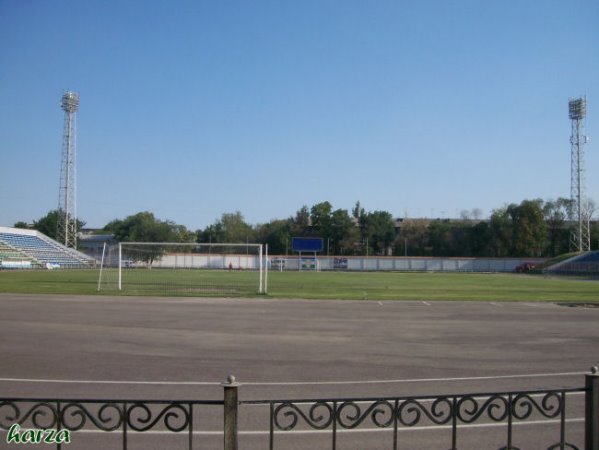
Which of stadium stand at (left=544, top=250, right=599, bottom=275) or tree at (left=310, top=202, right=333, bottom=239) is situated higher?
tree at (left=310, top=202, right=333, bottom=239)

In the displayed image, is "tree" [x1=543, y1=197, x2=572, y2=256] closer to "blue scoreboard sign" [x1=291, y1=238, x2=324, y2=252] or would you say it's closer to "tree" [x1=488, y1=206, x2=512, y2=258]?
"tree" [x1=488, y1=206, x2=512, y2=258]

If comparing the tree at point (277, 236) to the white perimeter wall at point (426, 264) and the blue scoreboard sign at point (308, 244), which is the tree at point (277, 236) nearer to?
the white perimeter wall at point (426, 264)

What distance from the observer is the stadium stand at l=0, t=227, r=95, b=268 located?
7962 cm

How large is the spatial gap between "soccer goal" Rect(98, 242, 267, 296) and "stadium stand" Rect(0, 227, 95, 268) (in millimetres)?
47009

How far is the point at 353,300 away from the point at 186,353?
16404mm

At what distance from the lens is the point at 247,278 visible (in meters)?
43.4

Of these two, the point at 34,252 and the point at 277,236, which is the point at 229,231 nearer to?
the point at 277,236

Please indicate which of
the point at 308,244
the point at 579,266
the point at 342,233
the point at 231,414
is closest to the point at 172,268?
the point at 231,414

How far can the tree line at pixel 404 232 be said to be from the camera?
4528 inches

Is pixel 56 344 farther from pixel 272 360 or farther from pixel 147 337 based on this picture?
pixel 272 360

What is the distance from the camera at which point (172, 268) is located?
125 feet

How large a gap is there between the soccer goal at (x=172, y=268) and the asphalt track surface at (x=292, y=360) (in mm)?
12921

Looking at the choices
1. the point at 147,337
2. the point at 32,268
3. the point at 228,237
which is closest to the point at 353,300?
the point at 147,337

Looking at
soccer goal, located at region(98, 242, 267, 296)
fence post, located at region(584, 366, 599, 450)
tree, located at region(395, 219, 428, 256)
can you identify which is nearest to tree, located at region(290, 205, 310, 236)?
tree, located at region(395, 219, 428, 256)
